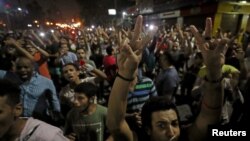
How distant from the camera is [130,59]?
1.94 metres

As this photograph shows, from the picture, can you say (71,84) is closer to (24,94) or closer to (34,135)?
(24,94)

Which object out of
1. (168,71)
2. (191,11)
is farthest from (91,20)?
(168,71)

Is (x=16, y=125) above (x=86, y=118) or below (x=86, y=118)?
above

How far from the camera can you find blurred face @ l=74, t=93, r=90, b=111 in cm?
328

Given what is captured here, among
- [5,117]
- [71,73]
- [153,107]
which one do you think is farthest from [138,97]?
[5,117]

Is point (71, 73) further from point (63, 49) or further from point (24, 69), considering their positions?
point (63, 49)

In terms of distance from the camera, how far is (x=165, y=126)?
2189 millimetres

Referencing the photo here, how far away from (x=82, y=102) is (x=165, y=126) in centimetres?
140

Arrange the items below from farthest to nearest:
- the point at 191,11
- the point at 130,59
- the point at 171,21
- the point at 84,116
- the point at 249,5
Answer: the point at 171,21
the point at 191,11
the point at 249,5
the point at 84,116
the point at 130,59

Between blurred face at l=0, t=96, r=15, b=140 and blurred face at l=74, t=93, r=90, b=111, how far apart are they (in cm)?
121

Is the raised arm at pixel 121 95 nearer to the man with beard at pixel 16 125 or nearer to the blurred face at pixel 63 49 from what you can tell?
the man with beard at pixel 16 125

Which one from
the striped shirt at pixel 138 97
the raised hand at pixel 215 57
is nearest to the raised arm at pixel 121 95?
the raised hand at pixel 215 57

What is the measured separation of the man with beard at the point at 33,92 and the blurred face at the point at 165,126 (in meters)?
2.21

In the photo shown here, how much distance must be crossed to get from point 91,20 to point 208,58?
51.2 metres
